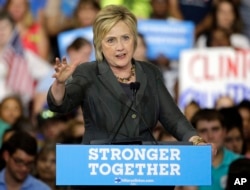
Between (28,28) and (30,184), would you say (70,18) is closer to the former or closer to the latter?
(28,28)

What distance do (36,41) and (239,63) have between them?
215cm

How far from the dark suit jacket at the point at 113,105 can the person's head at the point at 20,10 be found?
6.73m

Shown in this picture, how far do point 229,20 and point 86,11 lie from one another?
5.11 feet

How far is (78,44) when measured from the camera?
12.1 meters

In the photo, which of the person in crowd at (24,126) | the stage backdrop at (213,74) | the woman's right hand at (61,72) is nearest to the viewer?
the woman's right hand at (61,72)

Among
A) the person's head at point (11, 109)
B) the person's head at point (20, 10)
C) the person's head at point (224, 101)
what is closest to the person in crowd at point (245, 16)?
the person's head at point (224, 101)

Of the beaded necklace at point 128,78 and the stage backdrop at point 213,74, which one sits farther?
the stage backdrop at point 213,74

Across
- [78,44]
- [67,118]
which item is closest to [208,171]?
[67,118]

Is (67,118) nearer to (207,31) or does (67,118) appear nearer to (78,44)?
(78,44)

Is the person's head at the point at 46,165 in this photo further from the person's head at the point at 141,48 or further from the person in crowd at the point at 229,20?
the person in crowd at the point at 229,20

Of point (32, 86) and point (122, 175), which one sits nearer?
point (122, 175)

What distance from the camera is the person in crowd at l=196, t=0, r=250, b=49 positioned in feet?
41.5

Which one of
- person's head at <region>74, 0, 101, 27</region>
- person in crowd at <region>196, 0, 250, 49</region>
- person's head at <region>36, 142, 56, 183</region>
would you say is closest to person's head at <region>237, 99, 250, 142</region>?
person in crowd at <region>196, 0, 250, 49</region>

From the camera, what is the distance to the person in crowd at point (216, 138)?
876 centimetres
